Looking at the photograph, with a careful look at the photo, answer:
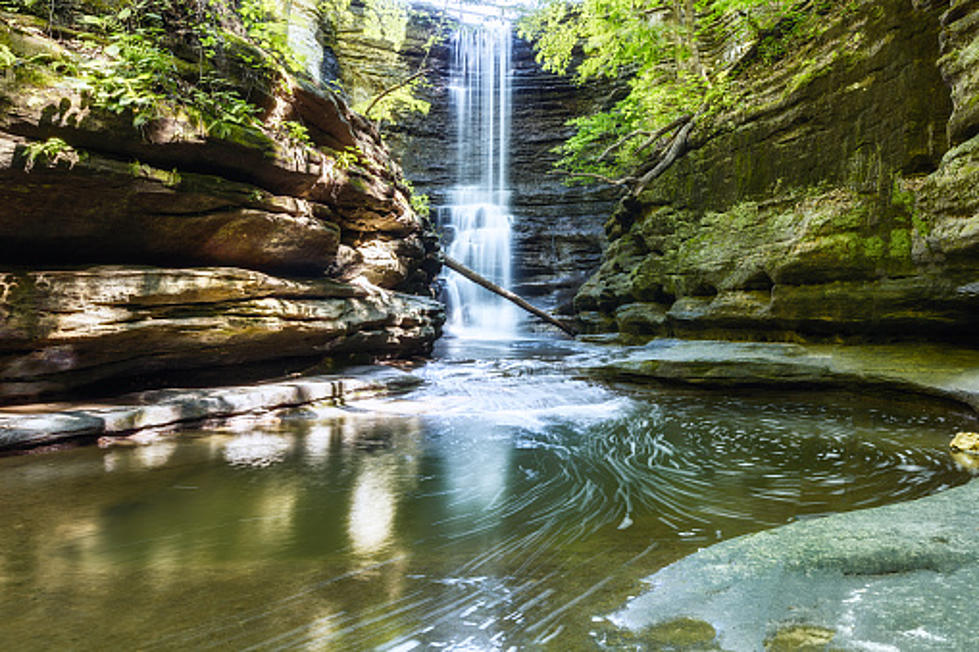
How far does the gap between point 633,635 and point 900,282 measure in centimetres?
784

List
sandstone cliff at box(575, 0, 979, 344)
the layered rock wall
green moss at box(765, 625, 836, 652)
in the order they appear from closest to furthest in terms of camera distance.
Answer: green moss at box(765, 625, 836, 652)
sandstone cliff at box(575, 0, 979, 344)
the layered rock wall

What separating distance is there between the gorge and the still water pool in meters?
0.03

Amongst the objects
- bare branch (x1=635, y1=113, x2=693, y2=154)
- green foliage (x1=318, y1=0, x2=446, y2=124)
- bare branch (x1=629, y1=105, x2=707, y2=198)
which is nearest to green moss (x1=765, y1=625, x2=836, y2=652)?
bare branch (x1=629, y1=105, x2=707, y2=198)

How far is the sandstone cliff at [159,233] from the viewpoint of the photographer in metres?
5.11

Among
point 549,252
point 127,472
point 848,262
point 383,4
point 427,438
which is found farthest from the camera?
point 549,252

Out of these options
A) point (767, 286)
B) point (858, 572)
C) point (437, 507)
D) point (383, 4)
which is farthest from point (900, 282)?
point (383, 4)

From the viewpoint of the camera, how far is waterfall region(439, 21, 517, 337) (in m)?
21.3

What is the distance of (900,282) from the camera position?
22.2 ft

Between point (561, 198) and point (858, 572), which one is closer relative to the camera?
point (858, 572)

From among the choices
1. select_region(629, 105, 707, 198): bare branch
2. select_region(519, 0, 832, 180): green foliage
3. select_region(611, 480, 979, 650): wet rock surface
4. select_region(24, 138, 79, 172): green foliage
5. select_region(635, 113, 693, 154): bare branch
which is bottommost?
select_region(611, 480, 979, 650): wet rock surface

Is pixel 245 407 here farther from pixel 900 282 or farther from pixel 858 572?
pixel 900 282

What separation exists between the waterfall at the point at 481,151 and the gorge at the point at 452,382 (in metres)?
8.87

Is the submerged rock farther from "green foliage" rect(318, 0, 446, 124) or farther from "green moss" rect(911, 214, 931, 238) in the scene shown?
"green foliage" rect(318, 0, 446, 124)

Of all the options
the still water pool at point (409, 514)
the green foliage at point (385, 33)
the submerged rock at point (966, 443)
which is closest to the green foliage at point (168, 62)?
the still water pool at point (409, 514)
